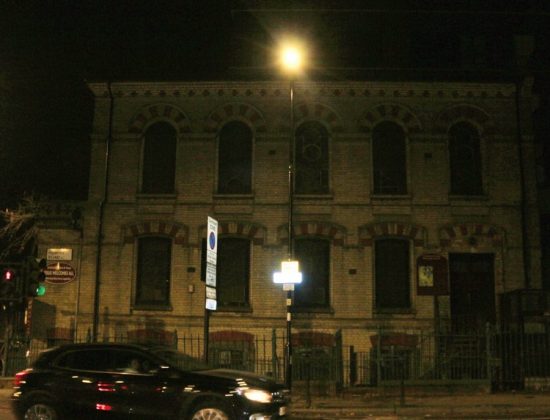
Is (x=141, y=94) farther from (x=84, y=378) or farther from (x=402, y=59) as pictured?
(x=84, y=378)

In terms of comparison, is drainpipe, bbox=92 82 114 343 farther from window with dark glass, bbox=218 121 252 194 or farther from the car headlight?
the car headlight

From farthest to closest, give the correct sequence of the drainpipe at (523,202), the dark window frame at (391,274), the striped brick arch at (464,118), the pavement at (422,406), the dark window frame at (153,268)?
the striped brick arch at (464,118)
the dark window frame at (153,268)
the dark window frame at (391,274)
the drainpipe at (523,202)
the pavement at (422,406)

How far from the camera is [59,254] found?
66.9 feet

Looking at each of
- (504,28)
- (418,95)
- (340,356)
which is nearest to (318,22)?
(418,95)

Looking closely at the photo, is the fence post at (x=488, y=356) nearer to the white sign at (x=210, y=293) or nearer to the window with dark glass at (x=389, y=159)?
the window with dark glass at (x=389, y=159)

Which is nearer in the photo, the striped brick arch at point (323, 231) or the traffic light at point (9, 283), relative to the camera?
the traffic light at point (9, 283)

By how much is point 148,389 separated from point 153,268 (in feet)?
36.5

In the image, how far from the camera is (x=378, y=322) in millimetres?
19766

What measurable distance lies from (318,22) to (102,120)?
8.32m

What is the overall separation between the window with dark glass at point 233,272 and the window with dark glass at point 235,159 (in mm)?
1744

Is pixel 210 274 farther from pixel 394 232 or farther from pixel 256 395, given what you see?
pixel 394 232

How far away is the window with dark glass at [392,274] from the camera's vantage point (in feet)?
66.2

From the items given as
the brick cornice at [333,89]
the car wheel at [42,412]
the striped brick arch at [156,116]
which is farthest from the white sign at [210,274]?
the brick cornice at [333,89]

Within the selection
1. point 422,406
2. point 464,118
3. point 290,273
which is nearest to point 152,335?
point 290,273
